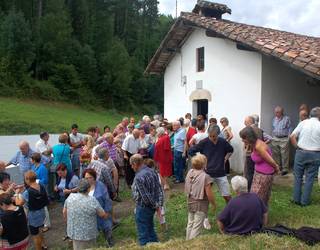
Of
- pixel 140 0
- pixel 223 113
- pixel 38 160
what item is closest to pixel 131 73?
pixel 140 0

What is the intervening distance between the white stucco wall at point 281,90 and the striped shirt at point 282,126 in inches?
24.8

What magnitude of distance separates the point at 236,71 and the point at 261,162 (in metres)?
6.21

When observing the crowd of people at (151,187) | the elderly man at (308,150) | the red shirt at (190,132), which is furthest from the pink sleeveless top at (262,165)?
the red shirt at (190,132)

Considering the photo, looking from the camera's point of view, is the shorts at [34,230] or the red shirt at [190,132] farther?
the red shirt at [190,132]

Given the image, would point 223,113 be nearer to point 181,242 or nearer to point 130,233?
point 130,233

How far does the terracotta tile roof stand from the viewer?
29.4 ft

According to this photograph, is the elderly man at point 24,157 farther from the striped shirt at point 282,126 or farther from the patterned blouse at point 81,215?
the striped shirt at point 282,126

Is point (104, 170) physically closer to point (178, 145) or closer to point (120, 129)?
point (178, 145)

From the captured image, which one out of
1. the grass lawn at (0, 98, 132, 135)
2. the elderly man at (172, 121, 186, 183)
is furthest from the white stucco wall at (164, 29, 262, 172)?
the grass lawn at (0, 98, 132, 135)

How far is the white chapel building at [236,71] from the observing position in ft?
34.2

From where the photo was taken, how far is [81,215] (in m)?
5.40

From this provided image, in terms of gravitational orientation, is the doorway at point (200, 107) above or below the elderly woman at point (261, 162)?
above

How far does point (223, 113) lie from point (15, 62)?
3310 cm

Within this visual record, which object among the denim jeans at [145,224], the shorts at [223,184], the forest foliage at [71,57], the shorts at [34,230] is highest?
the forest foliage at [71,57]
